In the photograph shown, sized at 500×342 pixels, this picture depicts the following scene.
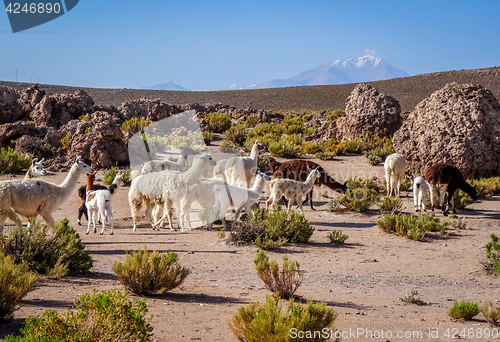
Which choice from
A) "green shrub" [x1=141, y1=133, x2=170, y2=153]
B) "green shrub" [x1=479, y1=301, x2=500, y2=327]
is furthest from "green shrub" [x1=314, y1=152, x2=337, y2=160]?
"green shrub" [x1=479, y1=301, x2=500, y2=327]

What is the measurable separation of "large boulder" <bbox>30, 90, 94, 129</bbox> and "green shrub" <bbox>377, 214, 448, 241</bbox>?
64.9ft

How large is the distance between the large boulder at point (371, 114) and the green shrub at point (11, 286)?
17.9 meters

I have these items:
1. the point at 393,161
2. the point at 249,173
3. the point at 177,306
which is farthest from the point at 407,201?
the point at 177,306

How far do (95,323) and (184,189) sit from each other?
6325 millimetres

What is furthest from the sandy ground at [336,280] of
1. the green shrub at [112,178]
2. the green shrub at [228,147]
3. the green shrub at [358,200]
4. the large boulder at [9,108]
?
the large boulder at [9,108]

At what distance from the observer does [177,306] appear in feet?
16.7

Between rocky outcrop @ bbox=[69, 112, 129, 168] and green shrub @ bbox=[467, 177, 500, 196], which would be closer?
green shrub @ bbox=[467, 177, 500, 196]

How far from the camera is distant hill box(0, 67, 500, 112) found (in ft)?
209

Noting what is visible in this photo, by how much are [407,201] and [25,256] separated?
10729 mm

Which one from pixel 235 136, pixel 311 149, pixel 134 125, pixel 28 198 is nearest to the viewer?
pixel 28 198

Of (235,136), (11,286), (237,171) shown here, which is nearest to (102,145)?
(237,171)

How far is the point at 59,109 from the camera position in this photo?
81.7ft

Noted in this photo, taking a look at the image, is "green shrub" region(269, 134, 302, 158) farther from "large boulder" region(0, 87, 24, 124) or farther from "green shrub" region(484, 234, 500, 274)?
"large boulder" region(0, 87, 24, 124)

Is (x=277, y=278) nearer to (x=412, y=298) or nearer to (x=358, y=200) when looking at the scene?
(x=412, y=298)
